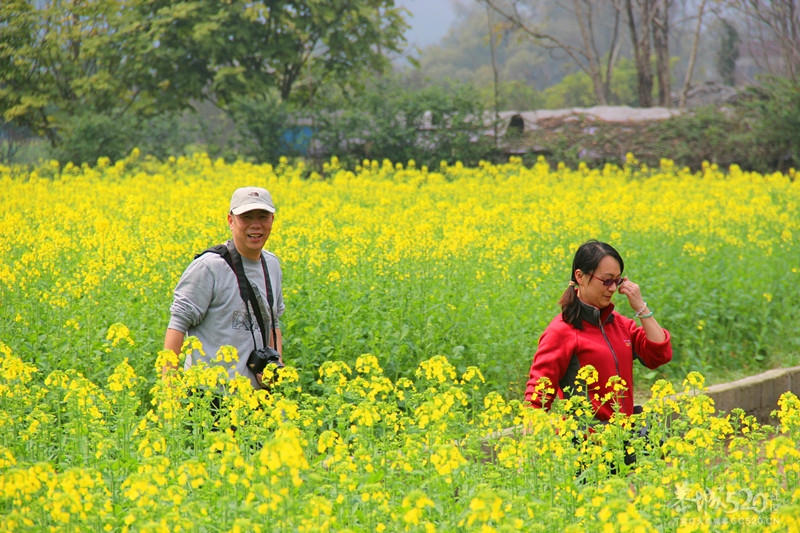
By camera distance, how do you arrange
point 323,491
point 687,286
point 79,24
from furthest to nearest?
point 79,24, point 687,286, point 323,491

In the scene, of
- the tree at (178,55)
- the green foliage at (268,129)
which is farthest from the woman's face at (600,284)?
the green foliage at (268,129)

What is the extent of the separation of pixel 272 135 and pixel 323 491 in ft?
52.1

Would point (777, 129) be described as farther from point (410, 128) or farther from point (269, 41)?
point (269, 41)

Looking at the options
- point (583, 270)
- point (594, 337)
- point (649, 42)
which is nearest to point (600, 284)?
point (583, 270)

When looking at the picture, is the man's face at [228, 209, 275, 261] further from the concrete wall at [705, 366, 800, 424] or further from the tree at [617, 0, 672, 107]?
the tree at [617, 0, 672, 107]

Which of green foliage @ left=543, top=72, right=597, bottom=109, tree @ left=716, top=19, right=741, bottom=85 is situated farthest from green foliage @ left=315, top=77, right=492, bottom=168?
green foliage @ left=543, top=72, right=597, bottom=109

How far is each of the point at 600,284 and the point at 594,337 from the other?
0.81 ft

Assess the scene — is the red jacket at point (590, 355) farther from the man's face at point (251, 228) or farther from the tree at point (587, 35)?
the tree at point (587, 35)

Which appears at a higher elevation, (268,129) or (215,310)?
(268,129)

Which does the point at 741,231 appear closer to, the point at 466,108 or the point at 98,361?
the point at 98,361

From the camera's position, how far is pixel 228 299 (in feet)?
13.5

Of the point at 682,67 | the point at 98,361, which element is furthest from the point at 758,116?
the point at 682,67

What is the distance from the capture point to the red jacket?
4027mm

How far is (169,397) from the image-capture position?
11.7ft
